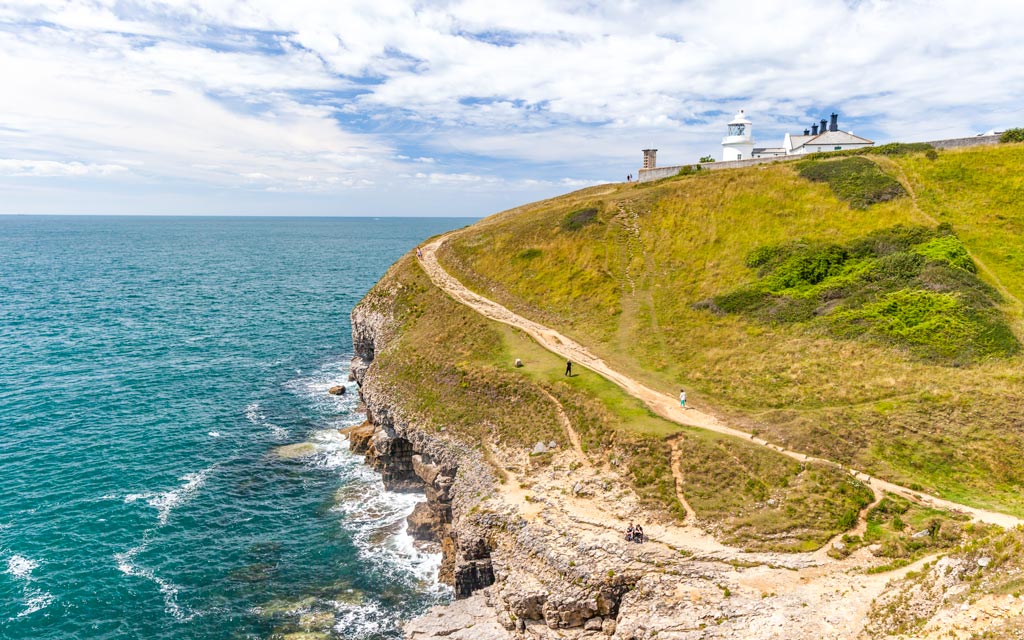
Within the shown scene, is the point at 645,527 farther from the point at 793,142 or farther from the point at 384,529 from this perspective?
the point at 793,142

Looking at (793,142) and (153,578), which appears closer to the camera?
(153,578)

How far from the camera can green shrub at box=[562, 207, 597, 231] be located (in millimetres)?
82438

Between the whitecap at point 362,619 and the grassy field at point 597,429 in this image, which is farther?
the whitecap at point 362,619

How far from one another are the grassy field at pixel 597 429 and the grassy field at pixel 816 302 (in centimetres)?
442

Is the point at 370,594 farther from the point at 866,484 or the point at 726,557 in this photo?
the point at 866,484

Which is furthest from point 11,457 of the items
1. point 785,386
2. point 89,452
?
point 785,386

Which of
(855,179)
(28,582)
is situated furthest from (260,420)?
(855,179)

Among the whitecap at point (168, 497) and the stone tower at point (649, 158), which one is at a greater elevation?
the stone tower at point (649, 158)

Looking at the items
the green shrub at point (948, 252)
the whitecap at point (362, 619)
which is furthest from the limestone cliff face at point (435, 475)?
the green shrub at point (948, 252)

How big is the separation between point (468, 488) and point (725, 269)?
4409 cm

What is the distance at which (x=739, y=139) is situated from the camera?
9975 centimetres

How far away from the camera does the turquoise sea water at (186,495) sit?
116 ft

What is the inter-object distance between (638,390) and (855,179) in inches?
2028

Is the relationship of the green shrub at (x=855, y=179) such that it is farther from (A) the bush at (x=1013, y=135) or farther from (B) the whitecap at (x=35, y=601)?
(B) the whitecap at (x=35, y=601)
